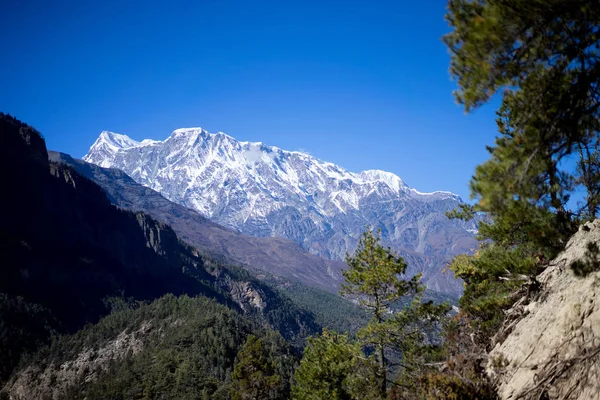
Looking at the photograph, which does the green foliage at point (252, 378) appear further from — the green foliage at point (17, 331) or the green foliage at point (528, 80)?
the green foliage at point (17, 331)

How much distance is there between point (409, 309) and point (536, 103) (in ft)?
38.5

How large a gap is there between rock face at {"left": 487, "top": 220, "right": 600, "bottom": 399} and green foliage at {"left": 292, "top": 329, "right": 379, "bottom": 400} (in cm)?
615

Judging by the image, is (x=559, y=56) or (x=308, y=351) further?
(x=308, y=351)

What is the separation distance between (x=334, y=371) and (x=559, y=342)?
15215mm

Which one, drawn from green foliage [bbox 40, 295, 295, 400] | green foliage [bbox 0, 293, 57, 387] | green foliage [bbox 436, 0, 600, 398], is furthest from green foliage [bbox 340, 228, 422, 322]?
green foliage [bbox 0, 293, 57, 387]

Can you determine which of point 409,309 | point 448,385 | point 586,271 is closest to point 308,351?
point 409,309

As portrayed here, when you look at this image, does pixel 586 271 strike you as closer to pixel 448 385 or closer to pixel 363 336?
pixel 448 385

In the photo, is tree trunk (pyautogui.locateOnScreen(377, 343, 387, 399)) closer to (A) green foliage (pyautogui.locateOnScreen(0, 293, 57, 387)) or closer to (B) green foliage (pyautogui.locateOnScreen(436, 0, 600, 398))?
(B) green foliage (pyautogui.locateOnScreen(436, 0, 600, 398))

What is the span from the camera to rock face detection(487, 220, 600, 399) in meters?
9.14

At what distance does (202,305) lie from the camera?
6393 inches

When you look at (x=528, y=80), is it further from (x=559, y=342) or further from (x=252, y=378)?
(x=252, y=378)

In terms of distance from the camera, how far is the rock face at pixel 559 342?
914 cm

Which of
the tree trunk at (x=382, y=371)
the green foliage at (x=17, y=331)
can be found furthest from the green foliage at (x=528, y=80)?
the green foliage at (x=17, y=331)

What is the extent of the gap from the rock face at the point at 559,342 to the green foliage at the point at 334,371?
6150 mm
